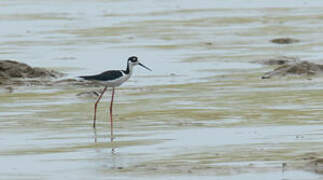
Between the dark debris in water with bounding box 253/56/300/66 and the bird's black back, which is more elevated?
the bird's black back

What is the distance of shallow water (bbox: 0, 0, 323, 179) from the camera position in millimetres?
10562

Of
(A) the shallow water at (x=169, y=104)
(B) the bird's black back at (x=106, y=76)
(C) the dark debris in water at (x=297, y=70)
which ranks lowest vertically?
(A) the shallow water at (x=169, y=104)

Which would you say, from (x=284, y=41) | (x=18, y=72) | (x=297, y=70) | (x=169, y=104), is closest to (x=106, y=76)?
(x=169, y=104)

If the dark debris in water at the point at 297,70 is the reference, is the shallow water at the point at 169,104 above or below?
below

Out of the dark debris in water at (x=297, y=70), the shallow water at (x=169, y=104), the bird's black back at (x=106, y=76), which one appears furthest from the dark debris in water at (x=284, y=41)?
the bird's black back at (x=106, y=76)

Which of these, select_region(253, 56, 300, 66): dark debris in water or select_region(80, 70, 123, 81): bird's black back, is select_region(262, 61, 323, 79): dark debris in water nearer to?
select_region(253, 56, 300, 66): dark debris in water

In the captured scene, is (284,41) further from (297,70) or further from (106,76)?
(106,76)

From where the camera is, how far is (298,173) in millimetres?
9805

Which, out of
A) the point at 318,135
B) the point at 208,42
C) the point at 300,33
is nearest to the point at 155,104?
the point at 318,135

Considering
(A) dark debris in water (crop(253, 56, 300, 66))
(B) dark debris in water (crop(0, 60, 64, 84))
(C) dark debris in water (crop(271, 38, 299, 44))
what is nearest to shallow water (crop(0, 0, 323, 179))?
(C) dark debris in water (crop(271, 38, 299, 44))

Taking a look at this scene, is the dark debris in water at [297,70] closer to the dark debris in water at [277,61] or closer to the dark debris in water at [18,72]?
the dark debris in water at [277,61]

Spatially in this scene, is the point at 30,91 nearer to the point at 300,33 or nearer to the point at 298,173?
the point at 298,173

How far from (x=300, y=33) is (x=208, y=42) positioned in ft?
8.25

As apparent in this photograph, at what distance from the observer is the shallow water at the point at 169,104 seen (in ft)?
34.7
